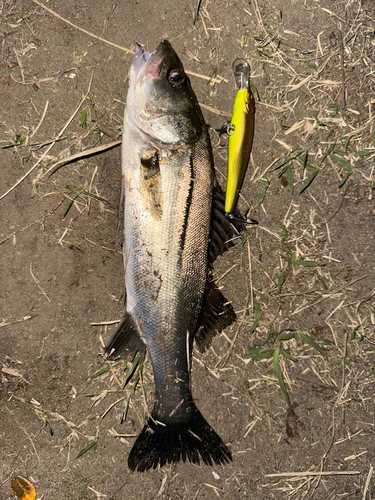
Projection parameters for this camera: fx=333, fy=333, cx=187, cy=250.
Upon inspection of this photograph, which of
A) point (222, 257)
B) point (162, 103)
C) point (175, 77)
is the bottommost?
point (222, 257)

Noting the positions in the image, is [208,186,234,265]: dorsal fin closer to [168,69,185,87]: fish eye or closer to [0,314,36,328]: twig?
[168,69,185,87]: fish eye

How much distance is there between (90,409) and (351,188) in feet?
9.67

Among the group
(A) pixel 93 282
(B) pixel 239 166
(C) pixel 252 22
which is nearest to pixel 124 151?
(B) pixel 239 166

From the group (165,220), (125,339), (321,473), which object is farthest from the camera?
(321,473)

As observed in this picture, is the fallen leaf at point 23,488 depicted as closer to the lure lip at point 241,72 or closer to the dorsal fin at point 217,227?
the dorsal fin at point 217,227

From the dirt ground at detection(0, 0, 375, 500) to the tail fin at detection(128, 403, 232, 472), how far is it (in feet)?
0.64

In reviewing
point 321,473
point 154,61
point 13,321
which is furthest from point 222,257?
point 321,473

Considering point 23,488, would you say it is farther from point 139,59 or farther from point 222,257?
point 139,59

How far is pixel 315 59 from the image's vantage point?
284 centimetres

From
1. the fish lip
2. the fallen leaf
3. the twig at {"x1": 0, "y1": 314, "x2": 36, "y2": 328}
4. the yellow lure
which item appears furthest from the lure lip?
the fallen leaf

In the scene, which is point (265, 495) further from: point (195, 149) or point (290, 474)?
point (195, 149)

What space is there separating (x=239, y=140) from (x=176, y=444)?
240 centimetres

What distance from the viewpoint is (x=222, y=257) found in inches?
115

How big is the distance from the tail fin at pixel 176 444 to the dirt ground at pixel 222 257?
195 millimetres
